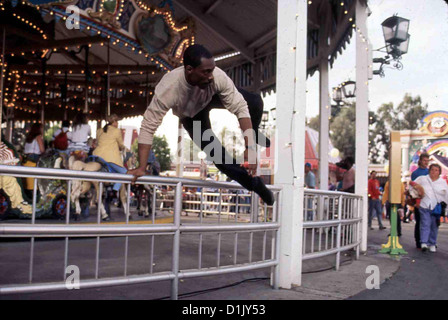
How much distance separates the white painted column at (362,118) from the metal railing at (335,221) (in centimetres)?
35

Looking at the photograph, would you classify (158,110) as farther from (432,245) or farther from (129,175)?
(432,245)

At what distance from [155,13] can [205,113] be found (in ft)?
20.3

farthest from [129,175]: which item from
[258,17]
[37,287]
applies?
[258,17]

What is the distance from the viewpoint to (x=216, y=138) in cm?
433

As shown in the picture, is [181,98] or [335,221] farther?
[335,221]

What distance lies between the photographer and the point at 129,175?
3455 mm

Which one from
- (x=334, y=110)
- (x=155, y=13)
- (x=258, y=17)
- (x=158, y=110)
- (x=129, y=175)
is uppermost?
(x=258, y=17)

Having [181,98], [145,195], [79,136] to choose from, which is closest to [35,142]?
[79,136]

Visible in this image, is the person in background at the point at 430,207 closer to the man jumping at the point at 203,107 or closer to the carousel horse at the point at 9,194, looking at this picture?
the man jumping at the point at 203,107

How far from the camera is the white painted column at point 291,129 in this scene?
4.68 metres

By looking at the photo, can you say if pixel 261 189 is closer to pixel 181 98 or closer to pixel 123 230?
pixel 181 98

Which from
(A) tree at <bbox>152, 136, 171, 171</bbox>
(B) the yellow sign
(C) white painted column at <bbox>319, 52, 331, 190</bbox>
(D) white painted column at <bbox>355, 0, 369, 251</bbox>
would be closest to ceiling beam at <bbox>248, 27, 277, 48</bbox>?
(C) white painted column at <bbox>319, 52, 331, 190</bbox>

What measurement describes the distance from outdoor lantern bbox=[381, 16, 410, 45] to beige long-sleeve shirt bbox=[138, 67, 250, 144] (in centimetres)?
697

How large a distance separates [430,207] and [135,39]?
6858mm
